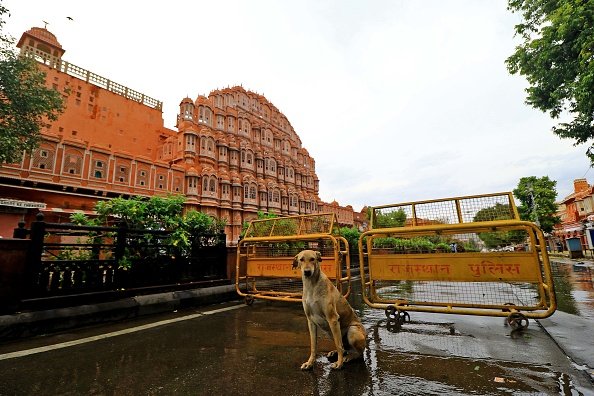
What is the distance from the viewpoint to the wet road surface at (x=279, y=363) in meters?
2.44

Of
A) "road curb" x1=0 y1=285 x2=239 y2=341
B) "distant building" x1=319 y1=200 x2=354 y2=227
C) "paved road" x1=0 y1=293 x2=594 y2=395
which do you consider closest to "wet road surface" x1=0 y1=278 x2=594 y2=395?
"paved road" x1=0 y1=293 x2=594 y2=395

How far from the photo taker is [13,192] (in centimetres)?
2002

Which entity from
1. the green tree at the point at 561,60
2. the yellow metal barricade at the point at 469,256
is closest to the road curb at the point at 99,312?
the yellow metal barricade at the point at 469,256

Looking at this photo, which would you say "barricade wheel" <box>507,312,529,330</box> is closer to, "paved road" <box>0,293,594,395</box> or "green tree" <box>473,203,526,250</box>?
"paved road" <box>0,293,594,395</box>

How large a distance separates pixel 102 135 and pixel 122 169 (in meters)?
5.41

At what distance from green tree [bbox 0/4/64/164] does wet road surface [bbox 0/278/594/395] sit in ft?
54.3

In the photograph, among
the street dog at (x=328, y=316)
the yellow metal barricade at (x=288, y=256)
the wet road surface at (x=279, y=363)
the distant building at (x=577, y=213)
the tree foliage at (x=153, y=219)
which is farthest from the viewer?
the distant building at (x=577, y=213)

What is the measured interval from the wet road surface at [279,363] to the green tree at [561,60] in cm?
1018

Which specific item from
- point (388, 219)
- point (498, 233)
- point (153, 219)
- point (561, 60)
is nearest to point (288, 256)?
point (388, 219)

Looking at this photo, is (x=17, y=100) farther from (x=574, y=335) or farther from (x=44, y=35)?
(x=574, y=335)

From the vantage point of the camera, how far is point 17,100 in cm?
1530

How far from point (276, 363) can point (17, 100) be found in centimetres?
2155

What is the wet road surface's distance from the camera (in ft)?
8.00

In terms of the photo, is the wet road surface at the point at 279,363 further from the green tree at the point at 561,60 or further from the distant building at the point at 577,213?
the distant building at the point at 577,213
